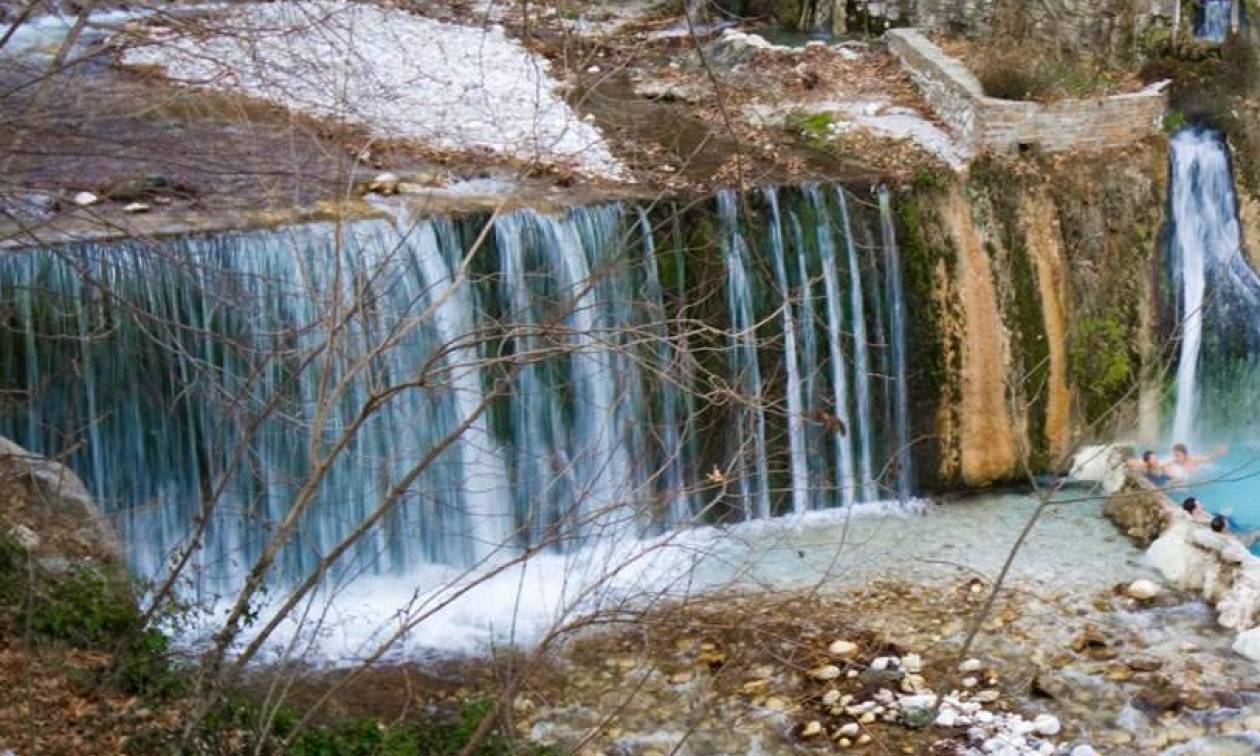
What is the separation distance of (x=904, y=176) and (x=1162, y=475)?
2.73 m

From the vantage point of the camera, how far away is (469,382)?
11117 mm

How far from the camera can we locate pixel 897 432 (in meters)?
12.6

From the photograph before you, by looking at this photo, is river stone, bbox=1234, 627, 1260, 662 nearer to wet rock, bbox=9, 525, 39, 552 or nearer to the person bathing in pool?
the person bathing in pool

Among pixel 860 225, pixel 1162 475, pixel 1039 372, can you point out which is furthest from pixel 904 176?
pixel 1162 475

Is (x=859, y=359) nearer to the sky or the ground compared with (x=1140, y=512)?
nearer to the sky

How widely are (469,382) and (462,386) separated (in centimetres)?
48

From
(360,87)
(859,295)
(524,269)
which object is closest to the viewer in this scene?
(524,269)

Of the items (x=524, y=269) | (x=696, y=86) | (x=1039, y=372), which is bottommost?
(x=1039, y=372)

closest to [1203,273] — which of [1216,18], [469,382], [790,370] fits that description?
[1216,18]

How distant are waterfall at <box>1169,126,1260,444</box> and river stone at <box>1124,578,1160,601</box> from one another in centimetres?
270

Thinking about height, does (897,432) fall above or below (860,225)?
below

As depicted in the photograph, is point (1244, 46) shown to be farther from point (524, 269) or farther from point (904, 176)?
point (524, 269)

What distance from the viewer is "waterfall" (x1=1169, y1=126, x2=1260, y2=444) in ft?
44.0

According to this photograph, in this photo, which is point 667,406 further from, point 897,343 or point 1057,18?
point 1057,18
